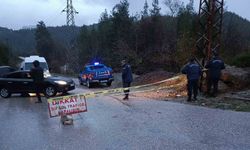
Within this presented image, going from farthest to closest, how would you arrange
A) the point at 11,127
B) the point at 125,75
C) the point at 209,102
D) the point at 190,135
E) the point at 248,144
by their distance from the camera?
the point at 125,75 → the point at 209,102 → the point at 11,127 → the point at 190,135 → the point at 248,144

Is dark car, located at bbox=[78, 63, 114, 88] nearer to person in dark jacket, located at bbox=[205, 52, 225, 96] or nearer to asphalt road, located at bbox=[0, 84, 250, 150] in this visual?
person in dark jacket, located at bbox=[205, 52, 225, 96]

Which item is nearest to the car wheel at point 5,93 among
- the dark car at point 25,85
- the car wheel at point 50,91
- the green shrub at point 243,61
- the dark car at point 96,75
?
the dark car at point 25,85

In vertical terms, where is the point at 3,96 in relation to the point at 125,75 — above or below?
below

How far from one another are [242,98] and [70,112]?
7.51 metres

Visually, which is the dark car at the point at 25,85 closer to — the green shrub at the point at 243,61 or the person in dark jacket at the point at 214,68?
the person in dark jacket at the point at 214,68

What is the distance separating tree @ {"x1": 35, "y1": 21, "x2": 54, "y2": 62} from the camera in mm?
114438

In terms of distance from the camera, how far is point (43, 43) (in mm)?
115375

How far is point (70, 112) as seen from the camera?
455 inches

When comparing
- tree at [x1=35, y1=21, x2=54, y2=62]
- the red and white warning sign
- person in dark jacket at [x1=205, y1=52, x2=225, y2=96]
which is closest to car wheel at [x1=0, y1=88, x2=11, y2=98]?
person in dark jacket at [x1=205, y1=52, x2=225, y2=96]

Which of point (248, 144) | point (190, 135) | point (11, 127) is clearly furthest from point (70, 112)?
point (248, 144)

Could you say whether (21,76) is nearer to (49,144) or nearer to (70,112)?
(70,112)

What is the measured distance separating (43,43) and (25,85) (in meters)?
95.6

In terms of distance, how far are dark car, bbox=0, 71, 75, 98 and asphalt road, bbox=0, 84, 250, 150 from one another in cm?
697

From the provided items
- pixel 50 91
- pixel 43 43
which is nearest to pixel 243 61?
pixel 50 91
